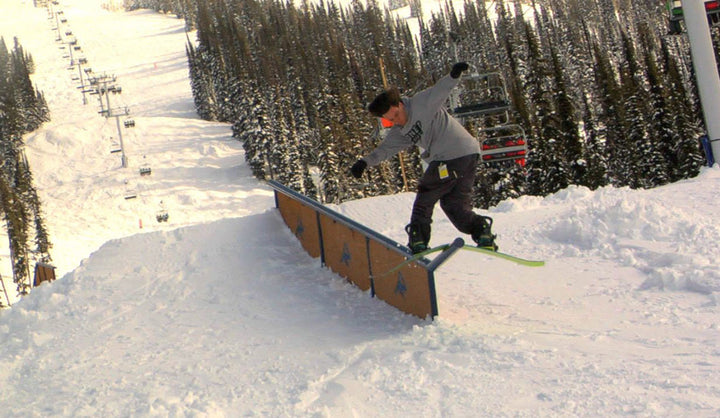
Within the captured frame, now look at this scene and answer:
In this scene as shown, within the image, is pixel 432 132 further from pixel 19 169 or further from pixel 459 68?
pixel 19 169

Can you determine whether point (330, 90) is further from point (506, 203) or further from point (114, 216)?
point (506, 203)

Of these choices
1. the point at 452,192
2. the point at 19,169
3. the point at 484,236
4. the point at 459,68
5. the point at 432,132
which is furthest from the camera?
the point at 19,169

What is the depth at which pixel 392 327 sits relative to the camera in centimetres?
666

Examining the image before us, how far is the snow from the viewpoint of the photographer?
4.57 m

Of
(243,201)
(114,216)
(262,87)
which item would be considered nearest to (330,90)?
(262,87)

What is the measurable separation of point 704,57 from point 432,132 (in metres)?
11.6

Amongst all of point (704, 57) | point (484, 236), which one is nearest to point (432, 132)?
point (484, 236)

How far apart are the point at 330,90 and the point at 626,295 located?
69.0 meters

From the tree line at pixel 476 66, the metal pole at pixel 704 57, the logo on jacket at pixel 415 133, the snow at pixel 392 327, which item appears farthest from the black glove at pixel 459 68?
the metal pole at pixel 704 57

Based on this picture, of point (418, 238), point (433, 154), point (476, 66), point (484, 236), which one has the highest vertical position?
point (476, 66)

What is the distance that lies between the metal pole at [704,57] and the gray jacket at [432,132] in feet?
35.9

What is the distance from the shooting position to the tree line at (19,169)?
48.2 meters

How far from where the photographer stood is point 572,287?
22.5 ft

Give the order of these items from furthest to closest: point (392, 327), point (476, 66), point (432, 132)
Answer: point (476, 66), point (392, 327), point (432, 132)
